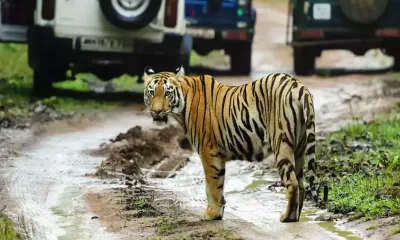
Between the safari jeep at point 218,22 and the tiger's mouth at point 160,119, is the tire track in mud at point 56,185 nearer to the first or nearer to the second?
the tiger's mouth at point 160,119

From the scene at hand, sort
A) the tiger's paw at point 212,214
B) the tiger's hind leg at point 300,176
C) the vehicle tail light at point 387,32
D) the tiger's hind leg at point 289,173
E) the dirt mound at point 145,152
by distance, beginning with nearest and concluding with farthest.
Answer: the tiger's hind leg at point 289,173 < the tiger's hind leg at point 300,176 < the tiger's paw at point 212,214 < the dirt mound at point 145,152 < the vehicle tail light at point 387,32

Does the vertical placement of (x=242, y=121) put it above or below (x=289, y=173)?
above

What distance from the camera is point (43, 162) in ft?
37.1

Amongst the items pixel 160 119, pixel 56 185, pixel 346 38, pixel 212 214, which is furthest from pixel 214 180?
pixel 346 38

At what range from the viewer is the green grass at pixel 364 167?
8398mm

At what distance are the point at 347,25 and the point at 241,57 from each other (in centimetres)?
259

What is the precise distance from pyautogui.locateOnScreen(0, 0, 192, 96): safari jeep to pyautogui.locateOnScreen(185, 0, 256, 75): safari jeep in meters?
4.29

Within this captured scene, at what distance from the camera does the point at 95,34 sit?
15.3 metres

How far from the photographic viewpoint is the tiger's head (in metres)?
8.40

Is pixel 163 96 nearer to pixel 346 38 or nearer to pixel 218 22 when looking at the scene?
pixel 346 38

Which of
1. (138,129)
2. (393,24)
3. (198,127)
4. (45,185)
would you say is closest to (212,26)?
(393,24)

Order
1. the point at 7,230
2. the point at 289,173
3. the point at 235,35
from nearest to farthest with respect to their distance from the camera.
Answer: the point at 7,230 → the point at 289,173 → the point at 235,35

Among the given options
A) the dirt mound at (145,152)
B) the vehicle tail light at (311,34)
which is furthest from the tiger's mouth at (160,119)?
the vehicle tail light at (311,34)

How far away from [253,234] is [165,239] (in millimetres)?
572
